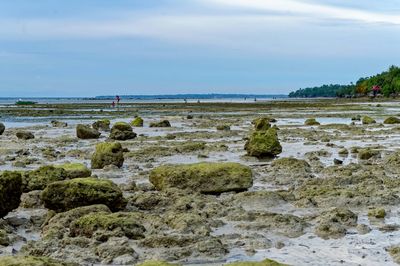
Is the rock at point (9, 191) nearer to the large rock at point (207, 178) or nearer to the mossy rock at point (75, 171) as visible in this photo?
the mossy rock at point (75, 171)

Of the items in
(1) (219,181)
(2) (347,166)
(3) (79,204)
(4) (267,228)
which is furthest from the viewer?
(2) (347,166)

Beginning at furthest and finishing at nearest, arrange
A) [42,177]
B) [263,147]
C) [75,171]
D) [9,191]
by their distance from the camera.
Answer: [263,147] → [75,171] → [42,177] → [9,191]

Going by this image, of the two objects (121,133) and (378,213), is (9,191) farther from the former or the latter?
(121,133)

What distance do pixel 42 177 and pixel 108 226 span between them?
5.10 meters

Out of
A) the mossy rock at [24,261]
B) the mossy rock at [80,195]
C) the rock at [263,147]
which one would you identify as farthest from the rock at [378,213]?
the rock at [263,147]

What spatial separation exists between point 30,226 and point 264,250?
14.9 feet

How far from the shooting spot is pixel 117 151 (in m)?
19.7

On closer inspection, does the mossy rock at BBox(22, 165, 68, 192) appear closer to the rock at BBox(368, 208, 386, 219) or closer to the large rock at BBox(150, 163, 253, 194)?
the large rock at BBox(150, 163, 253, 194)

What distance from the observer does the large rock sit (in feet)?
46.5

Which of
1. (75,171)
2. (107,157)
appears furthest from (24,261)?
(107,157)

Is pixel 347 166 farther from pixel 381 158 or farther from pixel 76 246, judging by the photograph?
pixel 76 246

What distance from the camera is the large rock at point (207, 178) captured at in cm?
1419

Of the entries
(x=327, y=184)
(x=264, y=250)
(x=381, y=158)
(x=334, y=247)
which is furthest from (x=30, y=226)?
(x=381, y=158)

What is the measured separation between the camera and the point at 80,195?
11750 mm
